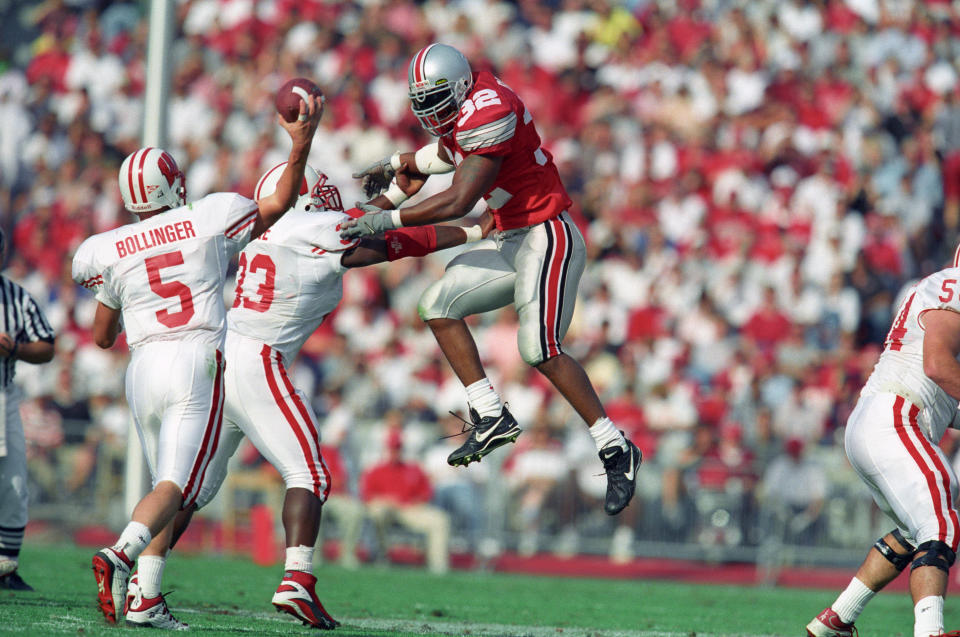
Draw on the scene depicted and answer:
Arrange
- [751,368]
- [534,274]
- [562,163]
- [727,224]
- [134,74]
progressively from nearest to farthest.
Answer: [534,274], [751,368], [727,224], [562,163], [134,74]

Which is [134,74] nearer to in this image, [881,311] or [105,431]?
[105,431]

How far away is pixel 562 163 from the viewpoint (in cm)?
1616

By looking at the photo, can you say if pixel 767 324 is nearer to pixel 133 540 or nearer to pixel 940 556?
pixel 940 556

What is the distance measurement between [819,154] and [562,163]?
9.76 feet

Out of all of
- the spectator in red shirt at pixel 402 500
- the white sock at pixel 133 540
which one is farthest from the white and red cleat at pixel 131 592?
the spectator in red shirt at pixel 402 500

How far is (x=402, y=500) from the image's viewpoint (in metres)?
13.1

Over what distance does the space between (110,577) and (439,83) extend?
2812 millimetres

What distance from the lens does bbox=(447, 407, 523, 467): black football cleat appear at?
6840mm

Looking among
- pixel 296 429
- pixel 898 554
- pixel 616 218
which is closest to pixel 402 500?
pixel 616 218

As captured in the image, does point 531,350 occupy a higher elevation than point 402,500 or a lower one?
higher

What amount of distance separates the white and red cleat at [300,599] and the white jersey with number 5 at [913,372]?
9.27 feet

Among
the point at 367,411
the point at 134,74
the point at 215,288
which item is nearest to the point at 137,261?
the point at 215,288

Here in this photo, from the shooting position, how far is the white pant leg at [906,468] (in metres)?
6.09

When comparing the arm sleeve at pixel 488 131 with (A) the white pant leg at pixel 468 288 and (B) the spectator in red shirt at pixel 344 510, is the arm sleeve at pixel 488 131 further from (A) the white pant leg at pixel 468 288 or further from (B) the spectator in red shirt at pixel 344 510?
(B) the spectator in red shirt at pixel 344 510
